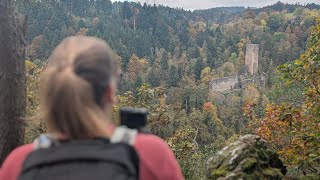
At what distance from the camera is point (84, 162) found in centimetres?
136

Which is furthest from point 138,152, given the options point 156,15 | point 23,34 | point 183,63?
point 156,15

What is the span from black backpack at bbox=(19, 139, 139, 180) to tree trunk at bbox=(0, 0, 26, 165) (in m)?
1.31

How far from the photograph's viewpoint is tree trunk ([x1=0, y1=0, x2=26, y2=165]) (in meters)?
2.63

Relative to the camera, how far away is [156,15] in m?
109

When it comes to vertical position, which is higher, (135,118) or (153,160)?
(135,118)

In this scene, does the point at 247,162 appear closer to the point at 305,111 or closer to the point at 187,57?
the point at 305,111

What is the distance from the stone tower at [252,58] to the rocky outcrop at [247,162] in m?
76.5

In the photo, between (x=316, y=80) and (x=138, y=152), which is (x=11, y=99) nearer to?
(x=138, y=152)

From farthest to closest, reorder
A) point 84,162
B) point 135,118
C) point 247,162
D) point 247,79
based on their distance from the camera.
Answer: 1. point 247,79
2. point 247,162
3. point 135,118
4. point 84,162

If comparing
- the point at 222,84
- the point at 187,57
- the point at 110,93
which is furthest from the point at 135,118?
the point at 187,57

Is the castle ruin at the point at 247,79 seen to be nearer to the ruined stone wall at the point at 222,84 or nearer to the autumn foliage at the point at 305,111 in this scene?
the ruined stone wall at the point at 222,84

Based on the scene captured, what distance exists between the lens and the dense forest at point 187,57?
30.7 ft

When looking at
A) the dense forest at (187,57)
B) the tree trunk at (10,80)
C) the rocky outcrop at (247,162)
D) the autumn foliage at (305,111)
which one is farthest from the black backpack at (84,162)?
the dense forest at (187,57)

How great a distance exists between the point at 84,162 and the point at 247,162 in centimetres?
454
